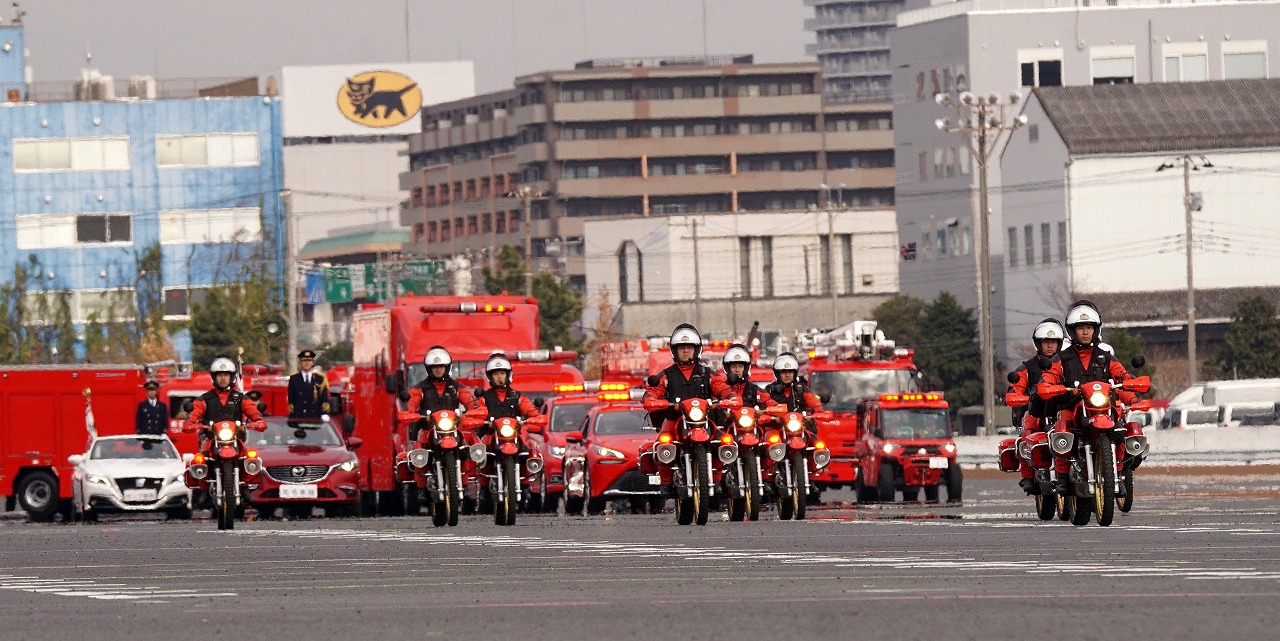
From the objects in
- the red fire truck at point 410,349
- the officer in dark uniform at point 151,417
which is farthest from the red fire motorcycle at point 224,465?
the officer in dark uniform at point 151,417

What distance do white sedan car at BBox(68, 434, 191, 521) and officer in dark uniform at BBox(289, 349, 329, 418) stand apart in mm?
1943

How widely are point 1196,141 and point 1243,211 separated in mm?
3036

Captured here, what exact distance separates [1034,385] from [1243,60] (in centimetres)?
10022

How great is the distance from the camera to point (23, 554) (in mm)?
23281

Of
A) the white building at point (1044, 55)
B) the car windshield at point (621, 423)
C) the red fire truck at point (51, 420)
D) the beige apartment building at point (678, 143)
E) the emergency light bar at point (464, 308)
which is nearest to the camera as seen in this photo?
the car windshield at point (621, 423)

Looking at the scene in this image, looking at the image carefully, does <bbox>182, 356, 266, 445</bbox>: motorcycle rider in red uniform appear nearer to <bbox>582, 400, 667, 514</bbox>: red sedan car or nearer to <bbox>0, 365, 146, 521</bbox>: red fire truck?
<bbox>582, 400, 667, 514</bbox>: red sedan car

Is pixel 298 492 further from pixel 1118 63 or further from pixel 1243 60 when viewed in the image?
pixel 1243 60

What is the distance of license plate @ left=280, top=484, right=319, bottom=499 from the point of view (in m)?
35.5

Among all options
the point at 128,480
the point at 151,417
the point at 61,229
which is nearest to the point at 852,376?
the point at 151,417

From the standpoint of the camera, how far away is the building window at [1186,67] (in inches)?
4638

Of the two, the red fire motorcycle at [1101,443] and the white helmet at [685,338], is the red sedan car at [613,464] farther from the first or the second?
the red fire motorcycle at [1101,443]

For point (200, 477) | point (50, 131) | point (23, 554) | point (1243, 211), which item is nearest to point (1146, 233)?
point (1243, 211)

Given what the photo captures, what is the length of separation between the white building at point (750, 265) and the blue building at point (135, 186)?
18.1 metres

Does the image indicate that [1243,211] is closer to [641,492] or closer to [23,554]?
[641,492]
